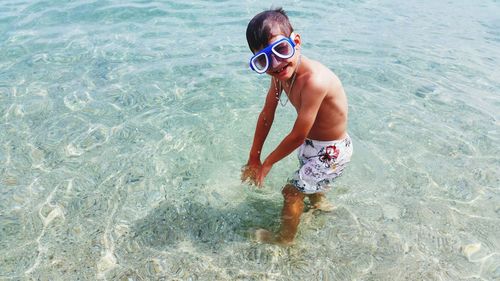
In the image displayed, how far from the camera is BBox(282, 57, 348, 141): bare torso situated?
2.77 metres

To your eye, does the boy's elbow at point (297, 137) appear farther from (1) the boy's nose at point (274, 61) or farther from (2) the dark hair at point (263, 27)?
(2) the dark hair at point (263, 27)

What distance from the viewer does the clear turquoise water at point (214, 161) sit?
3070 millimetres

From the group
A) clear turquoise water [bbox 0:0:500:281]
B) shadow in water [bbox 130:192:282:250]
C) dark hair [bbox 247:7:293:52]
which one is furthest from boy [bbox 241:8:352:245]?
clear turquoise water [bbox 0:0:500:281]

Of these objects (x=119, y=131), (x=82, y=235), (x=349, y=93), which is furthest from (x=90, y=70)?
(x=349, y=93)

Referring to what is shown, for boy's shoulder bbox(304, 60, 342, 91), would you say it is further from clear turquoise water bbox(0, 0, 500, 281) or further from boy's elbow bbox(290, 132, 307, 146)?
clear turquoise water bbox(0, 0, 500, 281)

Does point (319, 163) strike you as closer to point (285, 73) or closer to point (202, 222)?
point (285, 73)

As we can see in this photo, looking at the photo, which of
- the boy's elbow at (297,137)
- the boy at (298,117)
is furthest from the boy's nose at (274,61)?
the boy's elbow at (297,137)

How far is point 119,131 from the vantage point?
459cm

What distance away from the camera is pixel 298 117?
2.77 meters

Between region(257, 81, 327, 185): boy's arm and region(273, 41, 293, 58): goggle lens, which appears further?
region(257, 81, 327, 185): boy's arm

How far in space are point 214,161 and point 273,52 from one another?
1.99 metres

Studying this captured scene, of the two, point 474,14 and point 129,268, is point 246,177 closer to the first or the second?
point 129,268

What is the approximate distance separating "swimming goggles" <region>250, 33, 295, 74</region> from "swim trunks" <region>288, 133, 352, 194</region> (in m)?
0.95

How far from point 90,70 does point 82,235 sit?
3.68m
